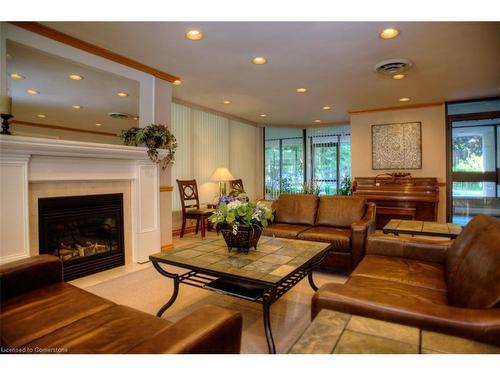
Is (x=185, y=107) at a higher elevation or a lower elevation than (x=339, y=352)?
higher

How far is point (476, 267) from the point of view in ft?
4.71

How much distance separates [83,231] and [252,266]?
2.22 metres

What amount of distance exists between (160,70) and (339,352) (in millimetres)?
3778

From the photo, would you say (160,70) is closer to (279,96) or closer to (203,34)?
(203,34)

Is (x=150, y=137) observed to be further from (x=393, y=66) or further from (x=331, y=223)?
(x=393, y=66)

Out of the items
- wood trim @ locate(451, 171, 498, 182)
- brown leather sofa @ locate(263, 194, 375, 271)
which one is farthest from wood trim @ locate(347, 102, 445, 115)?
brown leather sofa @ locate(263, 194, 375, 271)

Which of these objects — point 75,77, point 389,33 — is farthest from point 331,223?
point 75,77

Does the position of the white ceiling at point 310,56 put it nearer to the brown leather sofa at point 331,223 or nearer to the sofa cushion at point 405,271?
the brown leather sofa at point 331,223

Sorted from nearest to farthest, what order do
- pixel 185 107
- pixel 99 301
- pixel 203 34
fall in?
pixel 99 301, pixel 203 34, pixel 185 107

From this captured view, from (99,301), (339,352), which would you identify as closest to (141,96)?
(99,301)

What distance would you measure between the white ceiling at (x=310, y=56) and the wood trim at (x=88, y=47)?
10 centimetres

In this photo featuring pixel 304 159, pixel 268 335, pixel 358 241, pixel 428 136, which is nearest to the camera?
pixel 268 335

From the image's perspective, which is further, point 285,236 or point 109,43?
point 285,236

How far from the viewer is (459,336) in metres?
1.03
